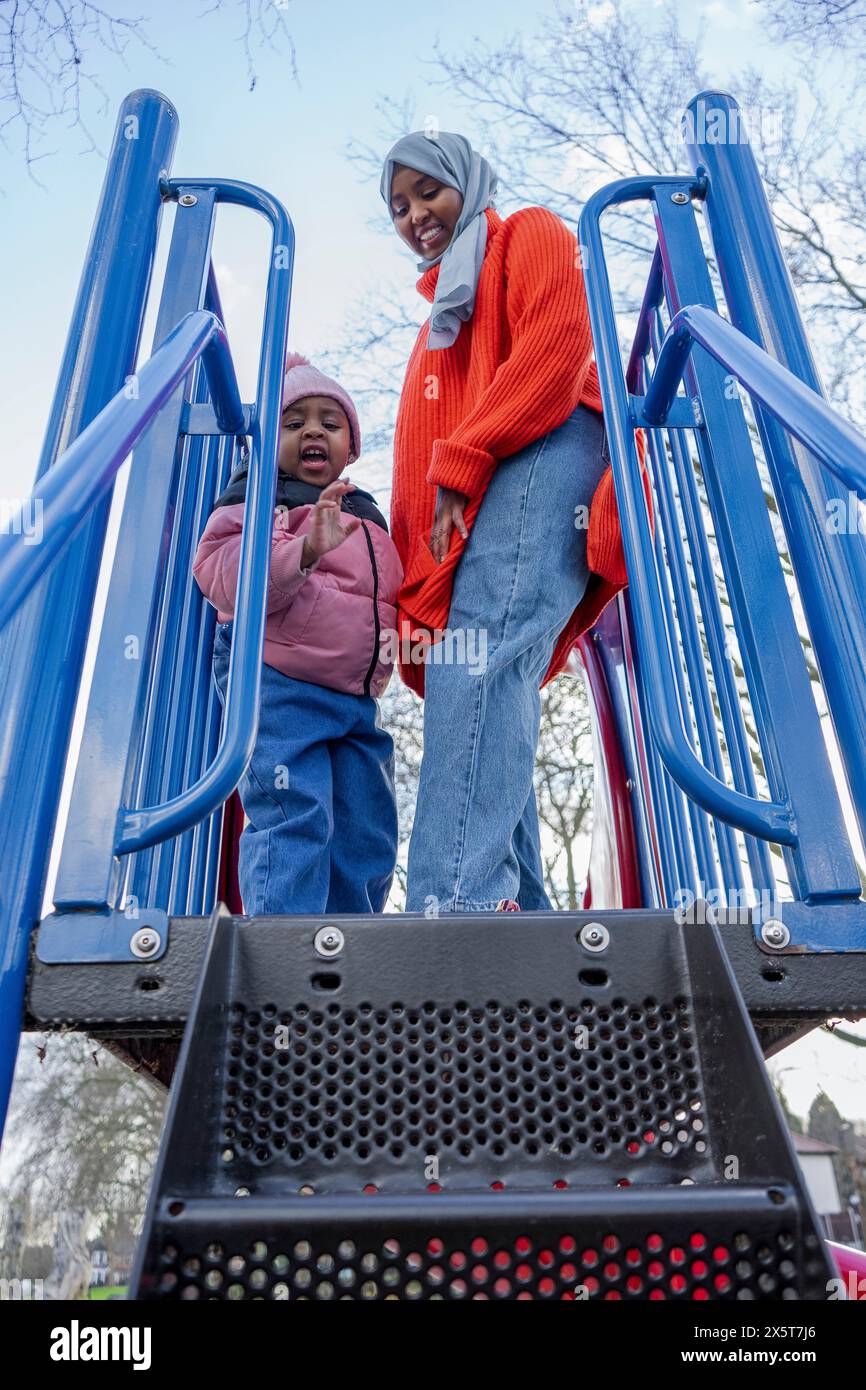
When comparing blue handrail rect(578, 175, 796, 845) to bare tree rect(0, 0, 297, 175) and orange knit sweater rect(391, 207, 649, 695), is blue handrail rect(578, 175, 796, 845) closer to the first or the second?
orange knit sweater rect(391, 207, 649, 695)

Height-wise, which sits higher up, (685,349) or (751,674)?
(685,349)

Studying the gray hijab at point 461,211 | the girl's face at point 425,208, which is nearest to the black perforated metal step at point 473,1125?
the gray hijab at point 461,211

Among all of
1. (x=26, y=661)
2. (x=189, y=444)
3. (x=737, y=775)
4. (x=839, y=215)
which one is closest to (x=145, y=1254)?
(x=26, y=661)

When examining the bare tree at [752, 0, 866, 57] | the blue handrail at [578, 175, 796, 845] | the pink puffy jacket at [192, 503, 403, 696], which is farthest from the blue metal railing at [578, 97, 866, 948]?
the bare tree at [752, 0, 866, 57]

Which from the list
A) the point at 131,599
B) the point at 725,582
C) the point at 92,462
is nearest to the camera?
the point at 92,462

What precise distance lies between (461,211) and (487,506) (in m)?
0.71

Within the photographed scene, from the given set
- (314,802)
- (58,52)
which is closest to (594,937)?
(314,802)

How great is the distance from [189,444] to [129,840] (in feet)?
3.28

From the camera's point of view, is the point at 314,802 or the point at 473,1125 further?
the point at 314,802

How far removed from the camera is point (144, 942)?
1.13 m

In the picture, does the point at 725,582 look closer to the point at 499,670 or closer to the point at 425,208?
the point at 499,670
